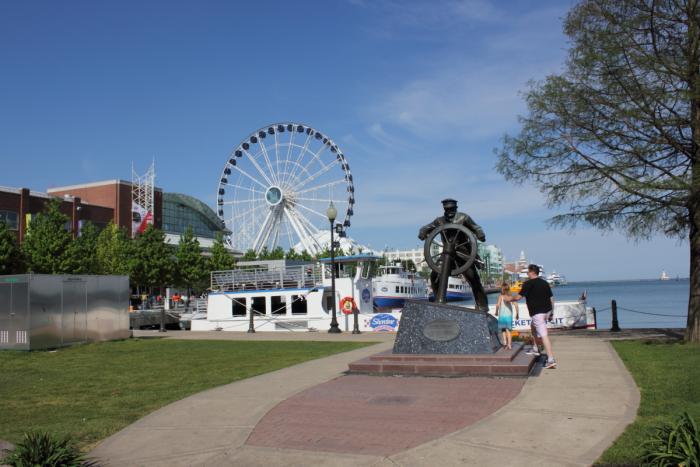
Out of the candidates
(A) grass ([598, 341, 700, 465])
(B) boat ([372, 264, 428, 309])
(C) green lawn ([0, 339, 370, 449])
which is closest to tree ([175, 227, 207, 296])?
(B) boat ([372, 264, 428, 309])

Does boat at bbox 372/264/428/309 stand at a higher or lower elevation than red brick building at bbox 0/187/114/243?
lower

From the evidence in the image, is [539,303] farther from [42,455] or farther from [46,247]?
[46,247]

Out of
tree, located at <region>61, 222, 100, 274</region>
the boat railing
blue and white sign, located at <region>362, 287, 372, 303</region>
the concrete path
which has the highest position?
tree, located at <region>61, 222, 100, 274</region>

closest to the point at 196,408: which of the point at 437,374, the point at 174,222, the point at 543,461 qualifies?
the point at 437,374

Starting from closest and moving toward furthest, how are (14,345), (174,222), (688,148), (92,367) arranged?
1. (92,367)
2. (688,148)
3. (14,345)
4. (174,222)

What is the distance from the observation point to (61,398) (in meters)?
9.68

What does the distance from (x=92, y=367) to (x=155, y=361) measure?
157 cm

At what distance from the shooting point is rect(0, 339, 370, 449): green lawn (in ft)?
25.7

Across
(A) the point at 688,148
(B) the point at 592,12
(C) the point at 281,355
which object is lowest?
(C) the point at 281,355

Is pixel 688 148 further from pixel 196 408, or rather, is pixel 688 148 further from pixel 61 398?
pixel 61 398

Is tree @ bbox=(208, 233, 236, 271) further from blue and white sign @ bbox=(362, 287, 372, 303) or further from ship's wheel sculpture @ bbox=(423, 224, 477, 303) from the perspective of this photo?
ship's wheel sculpture @ bbox=(423, 224, 477, 303)

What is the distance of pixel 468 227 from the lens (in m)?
13.5

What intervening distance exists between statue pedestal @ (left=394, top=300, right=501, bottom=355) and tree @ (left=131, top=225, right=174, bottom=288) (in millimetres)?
38015

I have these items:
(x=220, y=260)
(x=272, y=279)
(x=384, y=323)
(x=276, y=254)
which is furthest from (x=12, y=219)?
(x=384, y=323)
